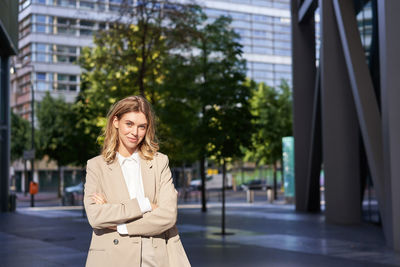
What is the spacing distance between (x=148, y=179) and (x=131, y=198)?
157mm

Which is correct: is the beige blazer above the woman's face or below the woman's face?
below

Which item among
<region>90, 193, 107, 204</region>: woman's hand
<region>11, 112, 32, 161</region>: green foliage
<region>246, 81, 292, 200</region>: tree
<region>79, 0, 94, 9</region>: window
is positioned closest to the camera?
<region>90, 193, 107, 204</region>: woman's hand

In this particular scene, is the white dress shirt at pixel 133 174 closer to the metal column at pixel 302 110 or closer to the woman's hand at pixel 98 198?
the woman's hand at pixel 98 198

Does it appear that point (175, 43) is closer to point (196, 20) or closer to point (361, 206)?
point (196, 20)

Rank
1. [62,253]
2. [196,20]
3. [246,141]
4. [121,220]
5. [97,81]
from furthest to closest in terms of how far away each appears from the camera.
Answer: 1. [97,81]
2. [196,20]
3. [246,141]
4. [62,253]
5. [121,220]

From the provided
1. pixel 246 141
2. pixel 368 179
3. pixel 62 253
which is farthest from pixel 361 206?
pixel 62 253

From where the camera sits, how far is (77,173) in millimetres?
71062

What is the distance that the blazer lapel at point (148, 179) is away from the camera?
143 inches

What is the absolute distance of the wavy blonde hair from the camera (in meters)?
3.60

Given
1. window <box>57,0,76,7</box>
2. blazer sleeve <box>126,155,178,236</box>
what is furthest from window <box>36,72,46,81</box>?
blazer sleeve <box>126,155,178,236</box>

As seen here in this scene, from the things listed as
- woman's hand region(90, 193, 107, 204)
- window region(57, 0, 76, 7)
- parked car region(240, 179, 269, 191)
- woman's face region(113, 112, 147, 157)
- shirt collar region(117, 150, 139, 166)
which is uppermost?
window region(57, 0, 76, 7)

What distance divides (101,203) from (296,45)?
2445 centimetres

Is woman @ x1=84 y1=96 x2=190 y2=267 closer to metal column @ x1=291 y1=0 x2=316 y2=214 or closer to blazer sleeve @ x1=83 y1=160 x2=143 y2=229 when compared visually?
blazer sleeve @ x1=83 y1=160 x2=143 y2=229

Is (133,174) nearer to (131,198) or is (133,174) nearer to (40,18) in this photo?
(131,198)
